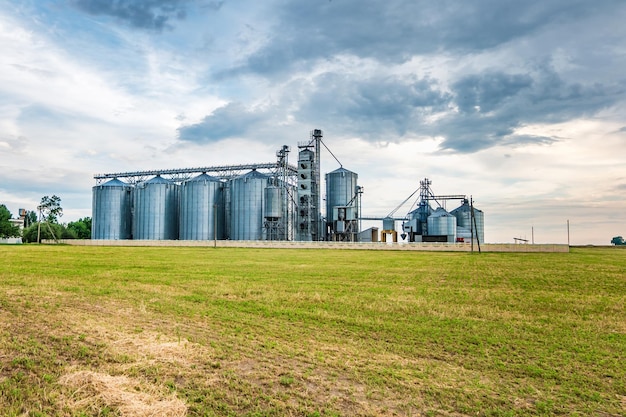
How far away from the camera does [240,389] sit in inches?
314

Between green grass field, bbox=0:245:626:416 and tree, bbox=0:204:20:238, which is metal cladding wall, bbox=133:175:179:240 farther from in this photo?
green grass field, bbox=0:245:626:416

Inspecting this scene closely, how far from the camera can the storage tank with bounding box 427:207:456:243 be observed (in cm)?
9475

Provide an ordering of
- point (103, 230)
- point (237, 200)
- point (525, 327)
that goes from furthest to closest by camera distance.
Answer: point (103, 230), point (237, 200), point (525, 327)

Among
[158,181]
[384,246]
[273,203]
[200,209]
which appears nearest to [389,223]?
[273,203]

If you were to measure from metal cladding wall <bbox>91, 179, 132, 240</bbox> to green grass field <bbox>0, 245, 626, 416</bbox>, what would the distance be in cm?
8886

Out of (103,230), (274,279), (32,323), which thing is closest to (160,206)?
(103,230)

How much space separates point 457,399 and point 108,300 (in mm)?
12244

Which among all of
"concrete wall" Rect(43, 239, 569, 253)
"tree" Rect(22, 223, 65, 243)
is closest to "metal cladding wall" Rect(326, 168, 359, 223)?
"concrete wall" Rect(43, 239, 569, 253)

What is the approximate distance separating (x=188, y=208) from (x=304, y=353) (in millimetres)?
88684

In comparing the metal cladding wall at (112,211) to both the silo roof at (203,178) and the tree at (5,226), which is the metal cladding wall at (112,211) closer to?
the silo roof at (203,178)

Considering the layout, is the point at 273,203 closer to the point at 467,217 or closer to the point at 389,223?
the point at 389,223

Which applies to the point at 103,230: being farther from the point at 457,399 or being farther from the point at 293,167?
the point at 457,399

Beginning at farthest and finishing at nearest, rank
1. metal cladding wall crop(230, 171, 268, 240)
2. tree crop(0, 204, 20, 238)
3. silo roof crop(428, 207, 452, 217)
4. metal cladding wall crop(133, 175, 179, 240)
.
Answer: tree crop(0, 204, 20, 238), metal cladding wall crop(133, 175, 179, 240), silo roof crop(428, 207, 452, 217), metal cladding wall crop(230, 171, 268, 240)

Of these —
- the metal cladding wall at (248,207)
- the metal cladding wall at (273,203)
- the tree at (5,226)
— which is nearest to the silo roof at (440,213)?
the metal cladding wall at (273,203)
